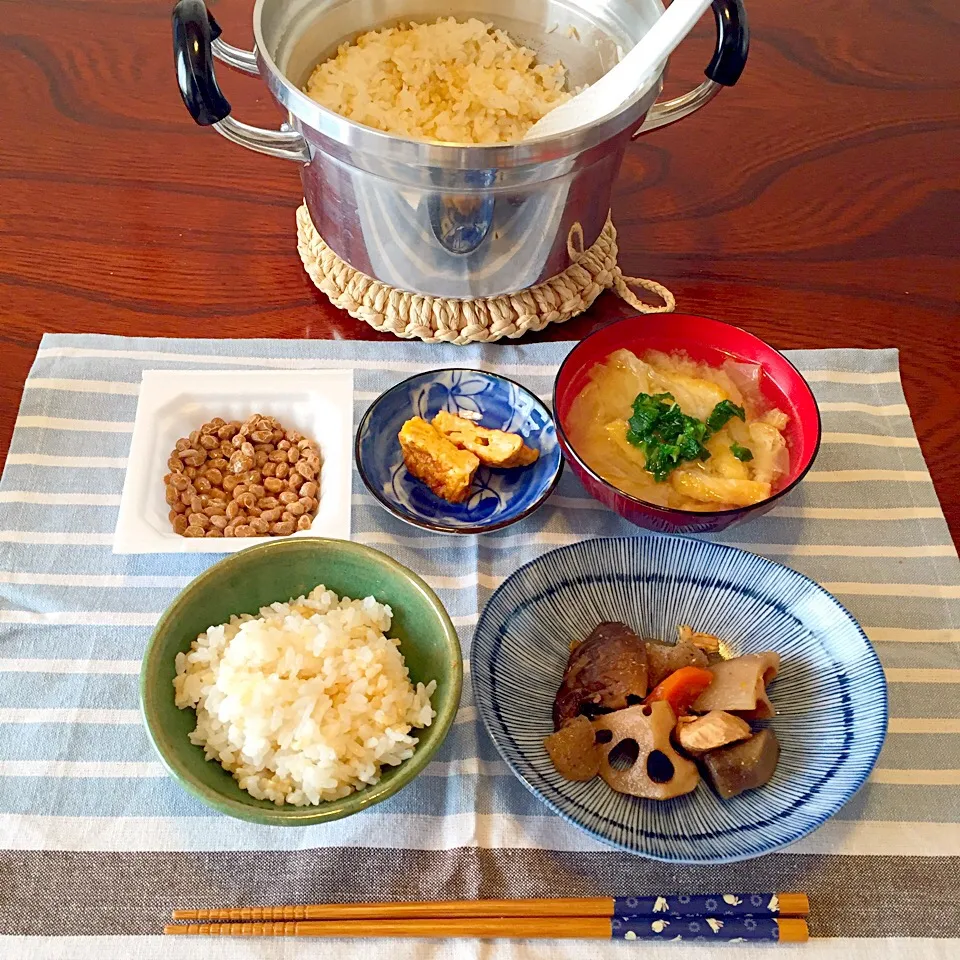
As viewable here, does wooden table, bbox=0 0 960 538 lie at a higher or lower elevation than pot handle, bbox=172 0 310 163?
lower

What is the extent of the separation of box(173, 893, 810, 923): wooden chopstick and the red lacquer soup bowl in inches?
18.5

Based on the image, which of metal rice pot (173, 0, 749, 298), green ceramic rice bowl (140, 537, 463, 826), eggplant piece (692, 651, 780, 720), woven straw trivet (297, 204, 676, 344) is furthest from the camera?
woven straw trivet (297, 204, 676, 344)

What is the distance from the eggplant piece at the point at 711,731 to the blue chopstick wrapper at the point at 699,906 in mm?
158

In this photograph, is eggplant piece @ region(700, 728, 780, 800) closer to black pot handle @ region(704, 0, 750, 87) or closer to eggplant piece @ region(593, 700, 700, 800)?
eggplant piece @ region(593, 700, 700, 800)

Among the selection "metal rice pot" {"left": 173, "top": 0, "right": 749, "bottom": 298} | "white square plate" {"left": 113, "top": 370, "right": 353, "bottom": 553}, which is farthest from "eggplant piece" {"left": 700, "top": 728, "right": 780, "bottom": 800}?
"metal rice pot" {"left": 173, "top": 0, "right": 749, "bottom": 298}

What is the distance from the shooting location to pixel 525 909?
99cm

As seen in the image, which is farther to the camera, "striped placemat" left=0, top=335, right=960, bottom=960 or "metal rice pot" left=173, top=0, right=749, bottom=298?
"metal rice pot" left=173, top=0, right=749, bottom=298

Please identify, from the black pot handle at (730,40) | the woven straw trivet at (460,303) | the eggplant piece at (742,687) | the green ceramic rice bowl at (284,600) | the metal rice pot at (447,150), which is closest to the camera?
the green ceramic rice bowl at (284,600)

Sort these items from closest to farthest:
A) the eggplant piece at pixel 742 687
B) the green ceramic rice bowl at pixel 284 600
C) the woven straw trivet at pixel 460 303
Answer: the green ceramic rice bowl at pixel 284 600 → the eggplant piece at pixel 742 687 → the woven straw trivet at pixel 460 303

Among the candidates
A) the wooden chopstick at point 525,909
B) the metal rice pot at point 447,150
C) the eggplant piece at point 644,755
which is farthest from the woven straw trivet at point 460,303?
the wooden chopstick at point 525,909

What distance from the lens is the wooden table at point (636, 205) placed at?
1594 mm

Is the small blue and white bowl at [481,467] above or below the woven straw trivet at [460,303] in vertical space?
below

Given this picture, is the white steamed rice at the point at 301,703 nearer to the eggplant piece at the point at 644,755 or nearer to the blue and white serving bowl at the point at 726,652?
the blue and white serving bowl at the point at 726,652

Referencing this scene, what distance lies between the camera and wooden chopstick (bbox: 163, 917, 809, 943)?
38.3 inches
